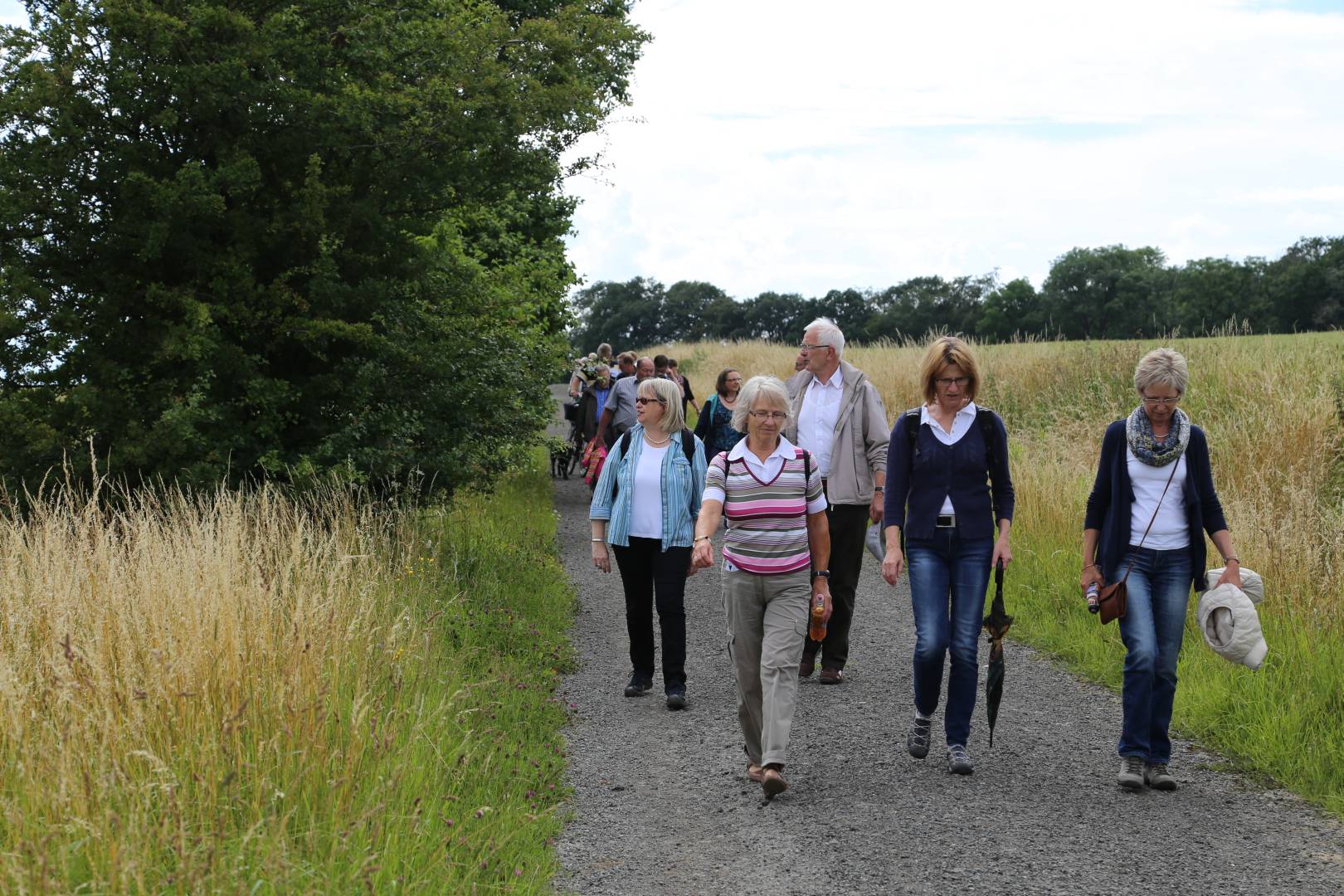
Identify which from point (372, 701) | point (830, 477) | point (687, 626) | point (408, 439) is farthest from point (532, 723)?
point (408, 439)

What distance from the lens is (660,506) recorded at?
7848 millimetres

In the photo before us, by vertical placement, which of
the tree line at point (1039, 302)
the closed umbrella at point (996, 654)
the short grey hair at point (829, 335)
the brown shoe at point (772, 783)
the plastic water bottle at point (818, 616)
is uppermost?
the tree line at point (1039, 302)

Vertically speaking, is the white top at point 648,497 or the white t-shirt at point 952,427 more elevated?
the white t-shirt at point 952,427

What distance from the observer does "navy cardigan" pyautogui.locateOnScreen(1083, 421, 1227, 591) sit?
5945mm

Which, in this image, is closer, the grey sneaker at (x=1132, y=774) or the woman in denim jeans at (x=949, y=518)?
the grey sneaker at (x=1132, y=774)

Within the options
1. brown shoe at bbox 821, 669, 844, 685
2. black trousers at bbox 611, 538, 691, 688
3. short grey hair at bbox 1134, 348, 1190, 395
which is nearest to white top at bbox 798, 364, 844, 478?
black trousers at bbox 611, 538, 691, 688

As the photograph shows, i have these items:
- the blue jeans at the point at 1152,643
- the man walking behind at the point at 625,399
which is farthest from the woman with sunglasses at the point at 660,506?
the man walking behind at the point at 625,399

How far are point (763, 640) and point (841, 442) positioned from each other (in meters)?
2.14

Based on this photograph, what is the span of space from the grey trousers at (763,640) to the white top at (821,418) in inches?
73.2

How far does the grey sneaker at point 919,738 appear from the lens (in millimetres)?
6445

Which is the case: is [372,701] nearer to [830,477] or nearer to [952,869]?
[952,869]

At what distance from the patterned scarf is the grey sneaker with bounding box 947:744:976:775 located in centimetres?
169

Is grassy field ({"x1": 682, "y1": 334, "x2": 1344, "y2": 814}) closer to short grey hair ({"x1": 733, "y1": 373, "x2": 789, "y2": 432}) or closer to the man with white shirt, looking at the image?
the man with white shirt

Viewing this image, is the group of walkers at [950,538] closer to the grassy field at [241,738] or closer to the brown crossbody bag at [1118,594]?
the brown crossbody bag at [1118,594]
